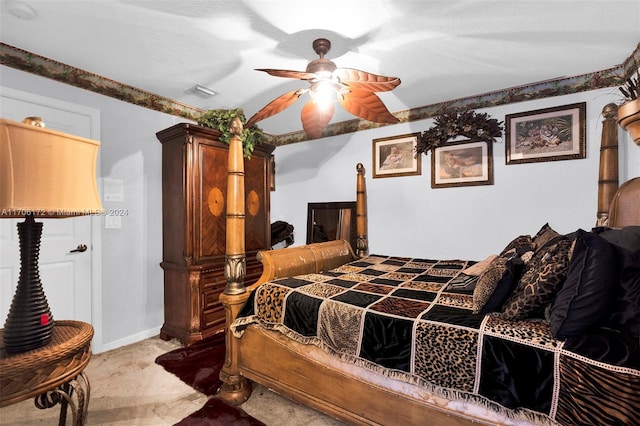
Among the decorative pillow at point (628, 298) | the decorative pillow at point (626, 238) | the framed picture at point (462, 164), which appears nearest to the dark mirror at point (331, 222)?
the framed picture at point (462, 164)

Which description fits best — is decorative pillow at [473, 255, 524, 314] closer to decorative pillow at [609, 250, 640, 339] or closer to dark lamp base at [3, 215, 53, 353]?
decorative pillow at [609, 250, 640, 339]

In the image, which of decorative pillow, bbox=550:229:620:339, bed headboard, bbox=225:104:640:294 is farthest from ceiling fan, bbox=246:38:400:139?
decorative pillow, bbox=550:229:620:339

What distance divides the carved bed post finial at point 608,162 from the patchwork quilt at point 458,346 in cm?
144

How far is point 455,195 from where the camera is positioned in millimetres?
3357

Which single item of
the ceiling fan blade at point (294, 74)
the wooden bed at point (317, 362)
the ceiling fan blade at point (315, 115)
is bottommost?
the wooden bed at point (317, 362)


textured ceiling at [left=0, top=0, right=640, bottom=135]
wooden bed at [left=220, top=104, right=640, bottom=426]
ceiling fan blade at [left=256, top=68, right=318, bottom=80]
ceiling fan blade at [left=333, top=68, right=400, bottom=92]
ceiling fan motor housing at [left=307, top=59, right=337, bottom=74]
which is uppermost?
textured ceiling at [left=0, top=0, right=640, bottom=135]

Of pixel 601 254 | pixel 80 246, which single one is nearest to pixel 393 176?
pixel 601 254

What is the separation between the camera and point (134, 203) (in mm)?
3025

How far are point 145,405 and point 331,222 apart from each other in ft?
9.38

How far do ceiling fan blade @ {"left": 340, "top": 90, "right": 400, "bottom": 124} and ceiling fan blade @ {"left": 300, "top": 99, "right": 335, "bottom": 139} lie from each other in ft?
0.45

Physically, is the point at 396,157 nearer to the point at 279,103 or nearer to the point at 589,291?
the point at 279,103

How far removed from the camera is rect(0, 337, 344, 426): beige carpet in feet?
5.93

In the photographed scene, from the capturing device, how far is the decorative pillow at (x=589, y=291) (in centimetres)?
113

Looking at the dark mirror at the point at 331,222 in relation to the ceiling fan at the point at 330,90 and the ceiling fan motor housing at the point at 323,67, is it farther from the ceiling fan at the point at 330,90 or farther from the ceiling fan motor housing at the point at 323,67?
the ceiling fan motor housing at the point at 323,67
